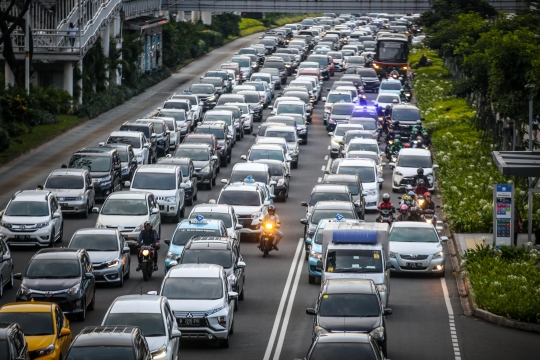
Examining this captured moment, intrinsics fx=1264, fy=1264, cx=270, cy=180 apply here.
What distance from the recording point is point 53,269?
1026 inches

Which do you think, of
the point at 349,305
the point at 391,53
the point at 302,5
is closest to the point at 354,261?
the point at 349,305

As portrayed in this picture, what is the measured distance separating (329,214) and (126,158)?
12848 millimetres

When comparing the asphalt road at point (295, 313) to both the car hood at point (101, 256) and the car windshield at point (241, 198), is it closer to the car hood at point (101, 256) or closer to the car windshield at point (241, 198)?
the car hood at point (101, 256)

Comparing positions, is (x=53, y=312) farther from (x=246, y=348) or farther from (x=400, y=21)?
(x=400, y=21)

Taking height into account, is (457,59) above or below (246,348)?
above

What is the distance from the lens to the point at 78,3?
69250 mm

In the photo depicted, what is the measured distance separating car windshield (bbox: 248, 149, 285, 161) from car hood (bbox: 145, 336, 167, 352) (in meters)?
25.1

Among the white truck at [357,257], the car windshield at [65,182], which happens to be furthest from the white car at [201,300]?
the car windshield at [65,182]

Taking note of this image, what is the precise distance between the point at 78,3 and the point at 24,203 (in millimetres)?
37142

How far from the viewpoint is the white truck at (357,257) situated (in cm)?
2653

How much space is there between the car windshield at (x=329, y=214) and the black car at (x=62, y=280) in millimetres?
8659

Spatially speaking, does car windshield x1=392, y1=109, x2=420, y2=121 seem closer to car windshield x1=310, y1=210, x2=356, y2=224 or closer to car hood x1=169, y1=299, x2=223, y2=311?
car windshield x1=310, y1=210, x2=356, y2=224

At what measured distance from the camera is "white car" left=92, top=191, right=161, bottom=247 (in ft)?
110

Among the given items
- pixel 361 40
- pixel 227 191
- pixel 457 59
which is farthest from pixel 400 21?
pixel 227 191
